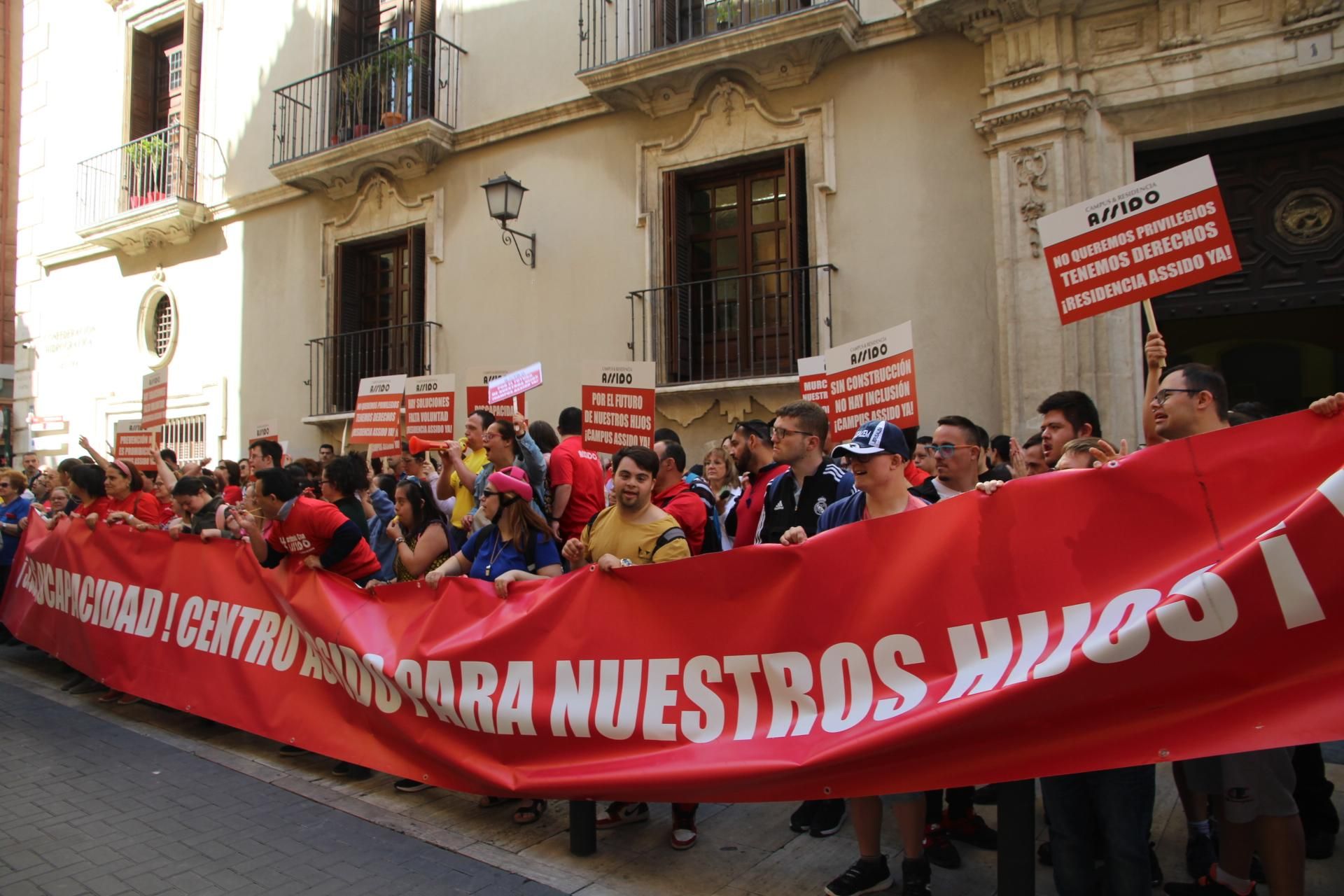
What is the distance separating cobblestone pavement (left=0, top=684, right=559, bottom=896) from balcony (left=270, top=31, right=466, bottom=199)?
8.90 m

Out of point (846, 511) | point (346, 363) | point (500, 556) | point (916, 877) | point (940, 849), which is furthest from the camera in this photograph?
point (346, 363)

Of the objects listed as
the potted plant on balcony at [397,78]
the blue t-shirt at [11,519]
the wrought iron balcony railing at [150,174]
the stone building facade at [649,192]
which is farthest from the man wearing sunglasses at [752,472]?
the wrought iron balcony railing at [150,174]

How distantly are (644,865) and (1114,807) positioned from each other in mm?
1886

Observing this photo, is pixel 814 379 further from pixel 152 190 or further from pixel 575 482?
pixel 152 190

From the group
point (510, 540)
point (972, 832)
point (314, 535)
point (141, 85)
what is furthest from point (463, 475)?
point (141, 85)

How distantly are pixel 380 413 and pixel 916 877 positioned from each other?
683cm

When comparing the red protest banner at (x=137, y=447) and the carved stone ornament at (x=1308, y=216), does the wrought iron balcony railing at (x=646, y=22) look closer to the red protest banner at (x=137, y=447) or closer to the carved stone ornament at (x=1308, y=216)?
the carved stone ornament at (x=1308, y=216)

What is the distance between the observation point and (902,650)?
3.16 metres

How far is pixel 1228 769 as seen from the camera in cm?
298

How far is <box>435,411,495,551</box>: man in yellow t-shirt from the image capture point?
566 cm

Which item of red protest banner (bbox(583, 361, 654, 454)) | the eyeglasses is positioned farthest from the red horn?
the eyeglasses

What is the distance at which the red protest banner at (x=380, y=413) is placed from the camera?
28.5 feet

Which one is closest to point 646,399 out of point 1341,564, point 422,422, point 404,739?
point 422,422

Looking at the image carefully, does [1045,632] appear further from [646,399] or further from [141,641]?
[141,641]
